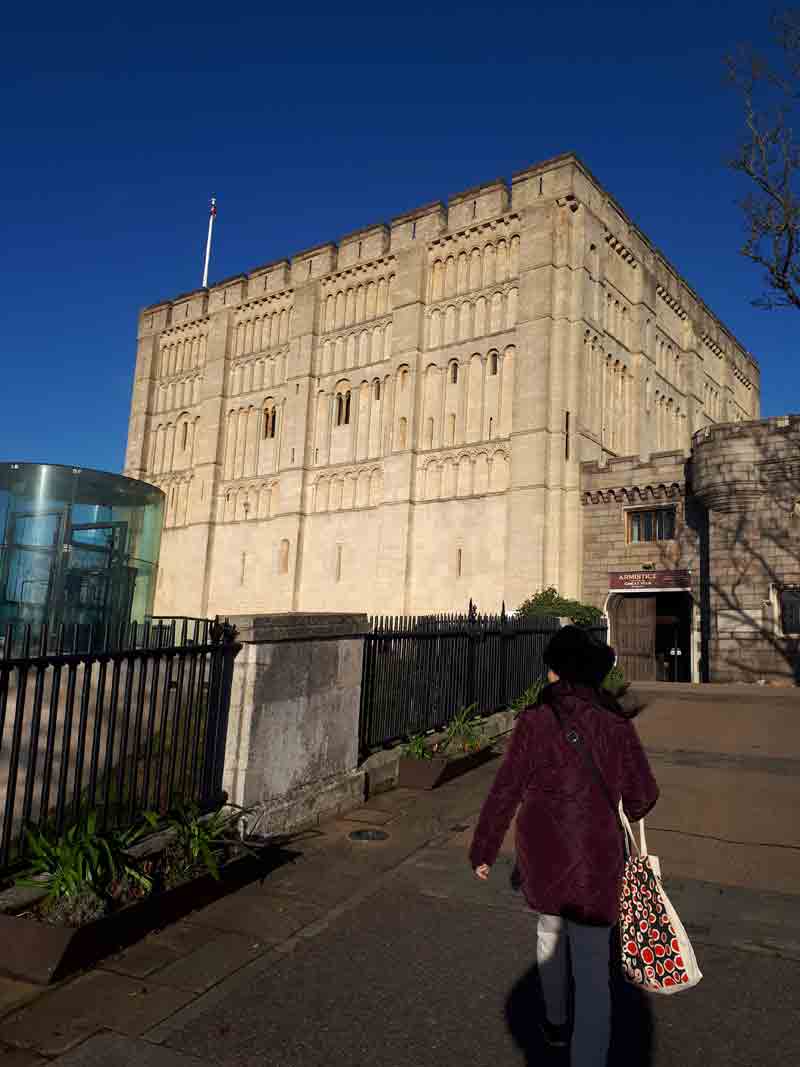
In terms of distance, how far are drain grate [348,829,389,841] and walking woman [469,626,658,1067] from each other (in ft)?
10.2

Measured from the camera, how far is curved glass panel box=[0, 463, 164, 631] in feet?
31.6

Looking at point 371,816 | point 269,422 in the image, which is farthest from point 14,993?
point 269,422

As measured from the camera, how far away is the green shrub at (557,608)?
2461cm

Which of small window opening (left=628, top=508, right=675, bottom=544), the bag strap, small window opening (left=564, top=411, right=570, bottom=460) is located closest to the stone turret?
small window opening (left=628, top=508, right=675, bottom=544)

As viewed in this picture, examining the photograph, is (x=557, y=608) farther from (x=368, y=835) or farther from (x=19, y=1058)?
(x=19, y=1058)

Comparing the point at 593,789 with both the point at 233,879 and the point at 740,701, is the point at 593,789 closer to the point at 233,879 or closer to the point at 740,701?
the point at 233,879

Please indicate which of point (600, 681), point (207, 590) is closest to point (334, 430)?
point (207, 590)

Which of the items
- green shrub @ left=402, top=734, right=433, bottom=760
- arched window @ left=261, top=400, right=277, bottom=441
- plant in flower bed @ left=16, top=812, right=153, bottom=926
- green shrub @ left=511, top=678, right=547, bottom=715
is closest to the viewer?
plant in flower bed @ left=16, top=812, right=153, bottom=926

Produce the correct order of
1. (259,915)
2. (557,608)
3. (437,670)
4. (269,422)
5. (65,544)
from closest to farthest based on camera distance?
1. (259,915)
2. (437,670)
3. (65,544)
4. (557,608)
5. (269,422)

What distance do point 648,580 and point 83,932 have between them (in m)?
25.6

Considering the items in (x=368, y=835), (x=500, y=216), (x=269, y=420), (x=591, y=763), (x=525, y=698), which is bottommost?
(x=368, y=835)

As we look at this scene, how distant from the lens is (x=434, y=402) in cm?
3394

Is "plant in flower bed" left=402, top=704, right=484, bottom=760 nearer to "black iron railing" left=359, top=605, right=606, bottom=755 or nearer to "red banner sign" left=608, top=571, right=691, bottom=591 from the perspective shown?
"black iron railing" left=359, top=605, right=606, bottom=755

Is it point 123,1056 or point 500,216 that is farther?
point 500,216
